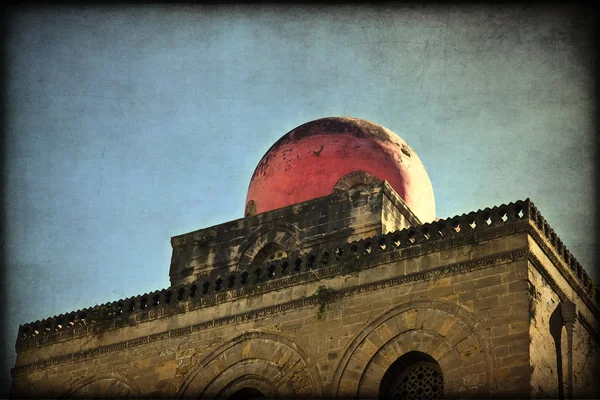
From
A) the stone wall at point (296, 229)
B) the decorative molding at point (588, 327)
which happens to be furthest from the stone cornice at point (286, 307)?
the stone wall at point (296, 229)

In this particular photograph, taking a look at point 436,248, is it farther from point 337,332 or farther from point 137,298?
point 137,298

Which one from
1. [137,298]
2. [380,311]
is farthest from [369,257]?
[137,298]

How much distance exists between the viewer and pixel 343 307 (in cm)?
2102

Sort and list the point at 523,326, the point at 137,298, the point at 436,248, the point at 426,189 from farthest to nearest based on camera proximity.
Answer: the point at 426,189
the point at 137,298
the point at 436,248
the point at 523,326

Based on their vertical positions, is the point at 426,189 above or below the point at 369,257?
above

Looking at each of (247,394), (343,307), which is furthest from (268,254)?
(343,307)

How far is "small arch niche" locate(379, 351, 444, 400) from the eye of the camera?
20.0 meters

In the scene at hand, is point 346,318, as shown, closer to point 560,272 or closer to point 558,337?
point 558,337

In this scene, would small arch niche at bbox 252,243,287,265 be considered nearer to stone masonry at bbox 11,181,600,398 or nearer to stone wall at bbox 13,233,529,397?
stone masonry at bbox 11,181,600,398

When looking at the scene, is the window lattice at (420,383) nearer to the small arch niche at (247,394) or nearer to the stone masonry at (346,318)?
the stone masonry at (346,318)

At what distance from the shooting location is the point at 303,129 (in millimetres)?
25188

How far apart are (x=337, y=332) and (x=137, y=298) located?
13.5 ft

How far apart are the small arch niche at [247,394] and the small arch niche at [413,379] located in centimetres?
225

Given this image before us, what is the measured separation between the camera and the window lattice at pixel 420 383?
19.9 meters
